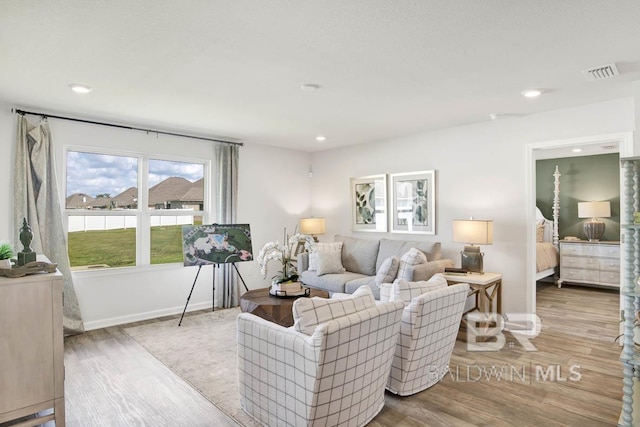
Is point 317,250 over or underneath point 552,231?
underneath

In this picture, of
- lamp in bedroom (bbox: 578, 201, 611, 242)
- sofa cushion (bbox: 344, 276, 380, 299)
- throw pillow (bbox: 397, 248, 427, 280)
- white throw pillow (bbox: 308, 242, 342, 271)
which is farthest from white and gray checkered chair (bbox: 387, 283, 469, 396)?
lamp in bedroom (bbox: 578, 201, 611, 242)

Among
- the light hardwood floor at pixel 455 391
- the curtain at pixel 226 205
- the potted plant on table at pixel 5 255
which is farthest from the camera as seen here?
the curtain at pixel 226 205

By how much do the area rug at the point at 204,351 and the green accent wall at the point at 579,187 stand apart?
634 centimetres

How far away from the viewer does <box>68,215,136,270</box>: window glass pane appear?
448cm

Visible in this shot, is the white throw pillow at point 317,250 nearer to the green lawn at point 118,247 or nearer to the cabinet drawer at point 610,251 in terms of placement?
the green lawn at point 118,247

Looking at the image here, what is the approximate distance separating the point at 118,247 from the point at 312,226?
9.35 feet

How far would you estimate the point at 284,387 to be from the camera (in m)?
2.20

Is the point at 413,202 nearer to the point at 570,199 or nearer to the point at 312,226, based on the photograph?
the point at 312,226

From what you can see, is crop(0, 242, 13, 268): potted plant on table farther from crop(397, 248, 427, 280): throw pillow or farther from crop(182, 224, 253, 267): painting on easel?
crop(397, 248, 427, 280): throw pillow

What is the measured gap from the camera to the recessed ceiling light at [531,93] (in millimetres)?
3447

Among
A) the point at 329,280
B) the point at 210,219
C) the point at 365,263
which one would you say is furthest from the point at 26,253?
the point at 365,263

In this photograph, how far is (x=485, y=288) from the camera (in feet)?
13.5

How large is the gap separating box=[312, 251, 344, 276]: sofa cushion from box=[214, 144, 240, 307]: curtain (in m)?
1.31

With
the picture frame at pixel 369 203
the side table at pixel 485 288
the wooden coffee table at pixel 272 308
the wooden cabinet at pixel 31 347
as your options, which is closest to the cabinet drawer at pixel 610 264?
the side table at pixel 485 288
